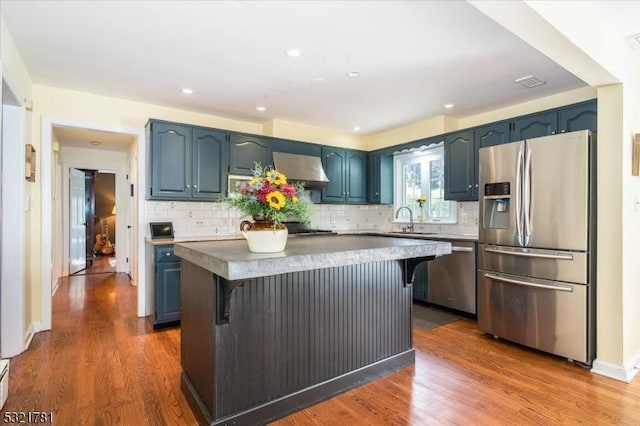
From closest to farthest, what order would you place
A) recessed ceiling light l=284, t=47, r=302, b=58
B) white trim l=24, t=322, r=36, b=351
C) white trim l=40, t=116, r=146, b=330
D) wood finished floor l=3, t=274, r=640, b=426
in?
1. wood finished floor l=3, t=274, r=640, b=426
2. recessed ceiling light l=284, t=47, r=302, b=58
3. white trim l=24, t=322, r=36, b=351
4. white trim l=40, t=116, r=146, b=330

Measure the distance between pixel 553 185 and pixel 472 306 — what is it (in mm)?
1669

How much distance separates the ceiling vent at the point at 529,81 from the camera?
328 cm

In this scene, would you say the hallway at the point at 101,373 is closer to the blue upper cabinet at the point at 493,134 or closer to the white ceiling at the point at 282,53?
the white ceiling at the point at 282,53

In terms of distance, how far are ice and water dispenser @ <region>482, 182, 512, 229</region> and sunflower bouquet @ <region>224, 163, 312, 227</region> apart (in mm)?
2076

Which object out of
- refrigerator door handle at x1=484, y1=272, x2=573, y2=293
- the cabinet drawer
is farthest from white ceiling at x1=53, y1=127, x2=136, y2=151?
refrigerator door handle at x1=484, y1=272, x2=573, y2=293

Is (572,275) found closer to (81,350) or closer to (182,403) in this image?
(182,403)

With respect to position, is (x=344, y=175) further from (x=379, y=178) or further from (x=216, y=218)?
(x=216, y=218)

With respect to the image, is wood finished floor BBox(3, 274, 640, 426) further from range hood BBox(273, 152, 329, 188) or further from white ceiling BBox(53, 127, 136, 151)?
white ceiling BBox(53, 127, 136, 151)

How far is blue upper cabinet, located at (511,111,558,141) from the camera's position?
11.5ft

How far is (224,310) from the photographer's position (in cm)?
178

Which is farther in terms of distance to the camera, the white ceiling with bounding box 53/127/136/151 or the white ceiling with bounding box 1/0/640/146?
the white ceiling with bounding box 53/127/136/151

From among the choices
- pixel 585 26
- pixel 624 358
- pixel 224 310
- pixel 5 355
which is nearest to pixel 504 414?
pixel 624 358

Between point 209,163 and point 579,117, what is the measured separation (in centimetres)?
394

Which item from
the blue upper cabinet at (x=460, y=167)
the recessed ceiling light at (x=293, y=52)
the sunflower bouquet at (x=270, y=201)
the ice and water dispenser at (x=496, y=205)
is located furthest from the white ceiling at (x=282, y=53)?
the sunflower bouquet at (x=270, y=201)
